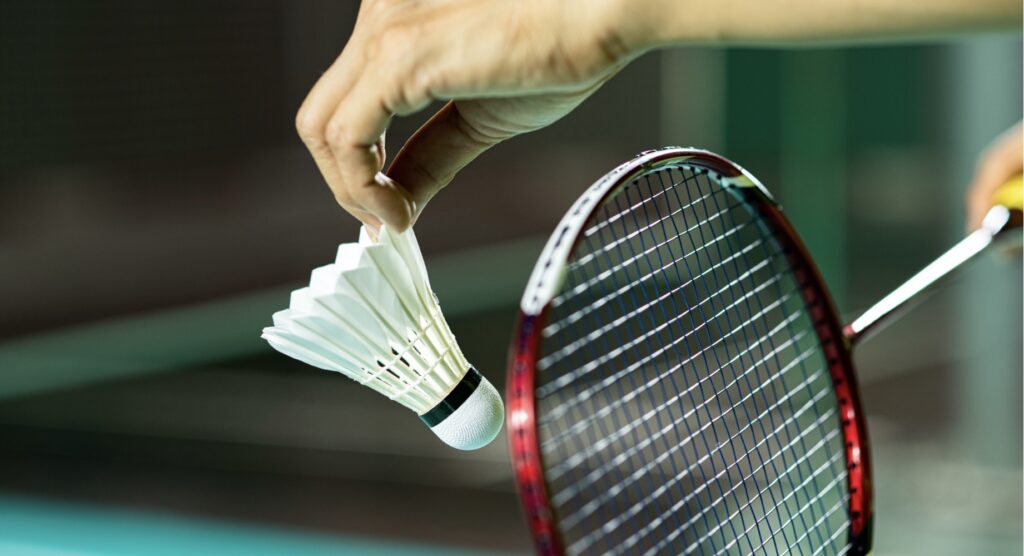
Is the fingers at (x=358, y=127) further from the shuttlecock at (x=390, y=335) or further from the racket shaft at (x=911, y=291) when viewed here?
the racket shaft at (x=911, y=291)

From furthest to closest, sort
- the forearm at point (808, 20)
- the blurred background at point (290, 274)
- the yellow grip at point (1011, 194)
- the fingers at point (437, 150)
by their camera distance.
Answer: the blurred background at point (290, 274) < the yellow grip at point (1011, 194) < the fingers at point (437, 150) < the forearm at point (808, 20)

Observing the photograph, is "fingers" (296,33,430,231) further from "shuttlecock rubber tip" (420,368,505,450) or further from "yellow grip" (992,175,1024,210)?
"yellow grip" (992,175,1024,210)

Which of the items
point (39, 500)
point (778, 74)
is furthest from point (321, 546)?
point (778, 74)

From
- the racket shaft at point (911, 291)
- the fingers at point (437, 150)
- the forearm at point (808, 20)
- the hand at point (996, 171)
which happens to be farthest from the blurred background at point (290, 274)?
the forearm at point (808, 20)

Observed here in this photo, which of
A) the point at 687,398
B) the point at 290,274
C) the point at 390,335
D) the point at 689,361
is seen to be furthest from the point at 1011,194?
the point at 290,274

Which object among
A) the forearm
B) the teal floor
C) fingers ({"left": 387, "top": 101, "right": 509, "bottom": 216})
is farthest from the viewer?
the teal floor

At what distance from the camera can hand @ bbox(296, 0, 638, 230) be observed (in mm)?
421

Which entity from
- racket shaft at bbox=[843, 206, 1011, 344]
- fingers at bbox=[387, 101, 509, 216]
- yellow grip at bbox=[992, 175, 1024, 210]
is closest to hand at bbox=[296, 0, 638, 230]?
fingers at bbox=[387, 101, 509, 216]

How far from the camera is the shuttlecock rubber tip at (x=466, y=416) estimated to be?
1.79 ft

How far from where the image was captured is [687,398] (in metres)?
1.78

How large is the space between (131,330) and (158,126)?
0.47 m

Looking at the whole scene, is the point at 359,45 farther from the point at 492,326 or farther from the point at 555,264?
the point at 492,326

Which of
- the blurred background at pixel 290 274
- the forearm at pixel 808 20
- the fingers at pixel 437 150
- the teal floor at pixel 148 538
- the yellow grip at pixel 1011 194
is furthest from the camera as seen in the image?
the blurred background at pixel 290 274

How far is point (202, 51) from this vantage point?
9.81 ft
